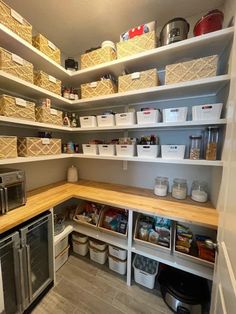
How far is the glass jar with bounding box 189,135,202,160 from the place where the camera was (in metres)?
1.31

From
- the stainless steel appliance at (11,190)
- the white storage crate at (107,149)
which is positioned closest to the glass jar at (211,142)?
the white storage crate at (107,149)

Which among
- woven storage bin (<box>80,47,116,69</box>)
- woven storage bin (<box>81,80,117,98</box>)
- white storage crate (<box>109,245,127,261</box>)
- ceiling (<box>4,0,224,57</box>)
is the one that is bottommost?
white storage crate (<box>109,245,127,261</box>)

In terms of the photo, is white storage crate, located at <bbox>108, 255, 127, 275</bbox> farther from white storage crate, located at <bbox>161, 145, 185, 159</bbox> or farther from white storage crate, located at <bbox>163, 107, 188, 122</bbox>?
white storage crate, located at <bbox>163, 107, 188, 122</bbox>

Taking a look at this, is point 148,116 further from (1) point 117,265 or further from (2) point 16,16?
(1) point 117,265

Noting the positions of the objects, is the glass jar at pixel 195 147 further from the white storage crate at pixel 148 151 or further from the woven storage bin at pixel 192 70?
the woven storage bin at pixel 192 70

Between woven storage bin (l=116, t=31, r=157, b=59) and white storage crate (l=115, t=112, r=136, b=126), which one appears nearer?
woven storage bin (l=116, t=31, r=157, b=59)

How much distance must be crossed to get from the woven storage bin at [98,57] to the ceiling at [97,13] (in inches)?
12.4

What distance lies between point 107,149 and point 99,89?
2.13 ft

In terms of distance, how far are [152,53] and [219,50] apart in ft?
1.79

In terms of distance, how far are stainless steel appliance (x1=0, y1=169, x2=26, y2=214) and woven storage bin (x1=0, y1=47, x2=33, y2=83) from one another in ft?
2.54

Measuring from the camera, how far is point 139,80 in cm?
139

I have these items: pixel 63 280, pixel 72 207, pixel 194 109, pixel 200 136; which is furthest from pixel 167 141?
pixel 63 280

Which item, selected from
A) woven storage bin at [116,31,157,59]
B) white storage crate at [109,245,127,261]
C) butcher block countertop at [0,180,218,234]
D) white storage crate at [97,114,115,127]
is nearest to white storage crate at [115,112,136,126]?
white storage crate at [97,114,115,127]

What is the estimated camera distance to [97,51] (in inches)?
60.9
